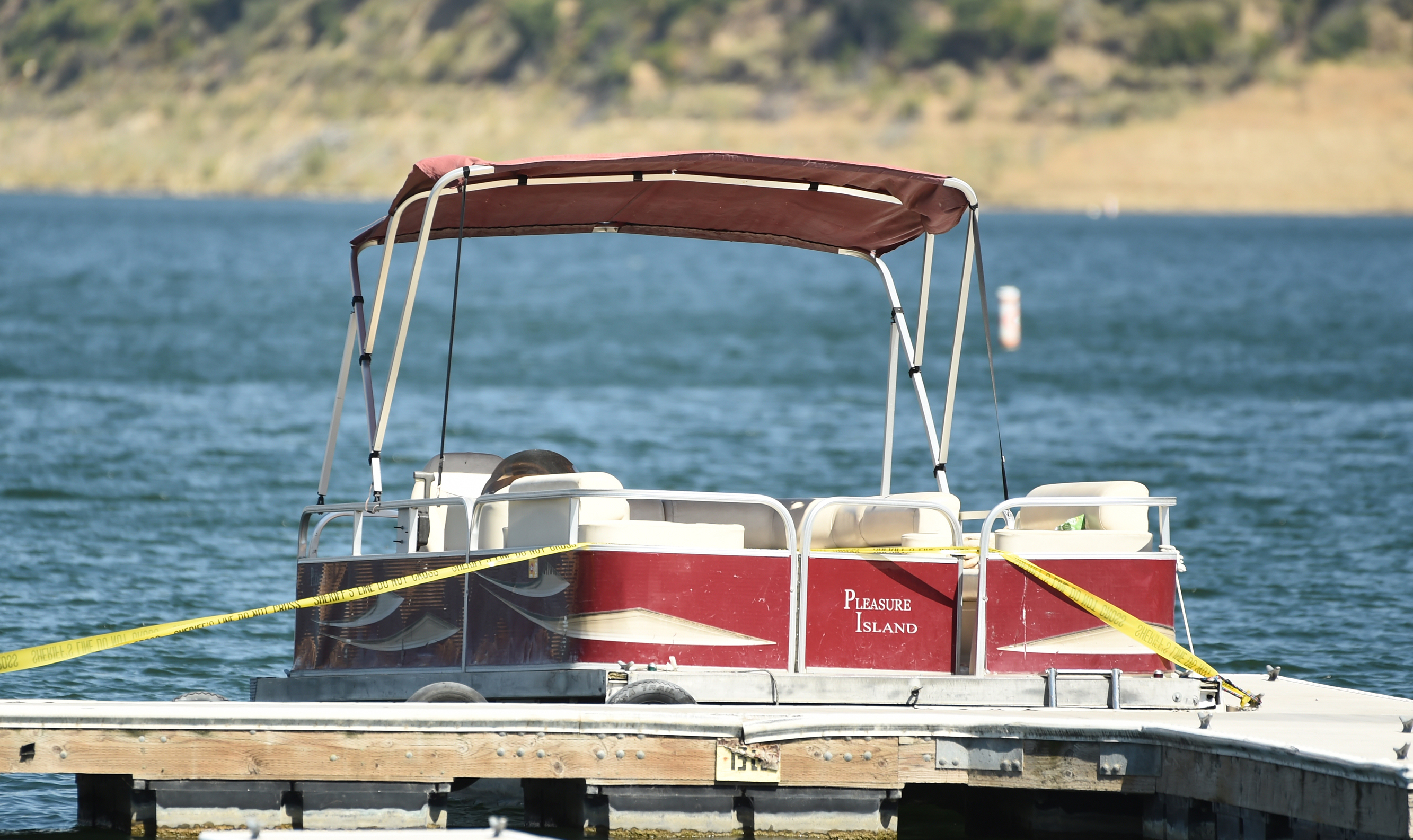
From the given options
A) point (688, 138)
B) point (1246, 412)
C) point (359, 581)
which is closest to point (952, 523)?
point (359, 581)

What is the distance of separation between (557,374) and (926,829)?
29.4 m

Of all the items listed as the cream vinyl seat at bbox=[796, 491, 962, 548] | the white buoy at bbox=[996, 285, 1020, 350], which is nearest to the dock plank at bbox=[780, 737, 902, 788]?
the cream vinyl seat at bbox=[796, 491, 962, 548]

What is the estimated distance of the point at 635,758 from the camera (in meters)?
7.91

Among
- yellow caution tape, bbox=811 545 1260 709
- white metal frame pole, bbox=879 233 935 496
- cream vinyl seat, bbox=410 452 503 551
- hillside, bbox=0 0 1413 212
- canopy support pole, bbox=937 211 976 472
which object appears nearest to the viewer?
yellow caution tape, bbox=811 545 1260 709

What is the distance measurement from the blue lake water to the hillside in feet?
151

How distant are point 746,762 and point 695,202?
11.4 feet

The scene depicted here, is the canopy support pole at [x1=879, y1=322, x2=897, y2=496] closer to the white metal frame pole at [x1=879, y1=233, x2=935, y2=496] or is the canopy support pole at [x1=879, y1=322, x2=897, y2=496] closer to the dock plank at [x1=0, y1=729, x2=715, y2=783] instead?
the white metal frame pole at [x1=879, y1=233, x2=935, y2=496]

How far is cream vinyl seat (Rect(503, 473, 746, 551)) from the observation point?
337 inches

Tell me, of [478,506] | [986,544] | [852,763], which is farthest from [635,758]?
[986,544]

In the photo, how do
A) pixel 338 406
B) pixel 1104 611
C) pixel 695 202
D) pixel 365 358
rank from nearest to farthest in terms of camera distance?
pixel 1104 611 → pixel 365 358 → pixel 338 406 → pixel 695 202

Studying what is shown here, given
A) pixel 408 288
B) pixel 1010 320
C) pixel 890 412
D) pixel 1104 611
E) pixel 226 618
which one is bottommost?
pixel 226 618

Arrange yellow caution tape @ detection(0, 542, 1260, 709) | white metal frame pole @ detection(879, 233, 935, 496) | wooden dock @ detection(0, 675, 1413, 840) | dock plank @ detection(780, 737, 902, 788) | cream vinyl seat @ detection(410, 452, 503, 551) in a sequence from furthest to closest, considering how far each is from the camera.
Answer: white metal frame pole @ detection(879, 233, 935, 496) → cream vinyl seat @ detection(410, 452, 503, 551) → yellow caution tape @ detection(0, 542, 1260, 709) → dock plank @ detection(780, 737, 902, 788) → wooden dock @ detection(0, 675, 1413, 840)

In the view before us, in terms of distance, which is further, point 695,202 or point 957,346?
point 695,202

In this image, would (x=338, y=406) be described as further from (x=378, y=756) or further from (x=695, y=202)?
(x=378, y=756)
